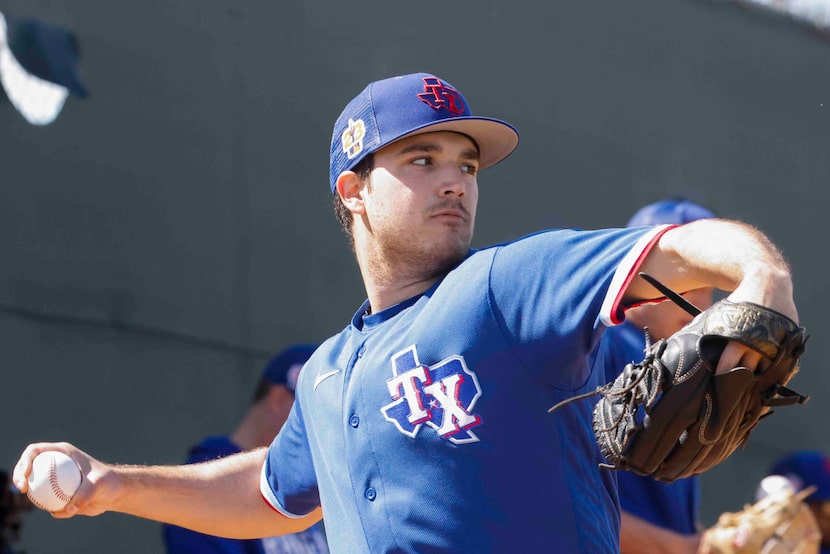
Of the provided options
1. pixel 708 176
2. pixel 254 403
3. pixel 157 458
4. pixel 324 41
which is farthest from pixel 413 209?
pixel 708 176

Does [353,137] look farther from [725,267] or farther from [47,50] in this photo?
[47,50]

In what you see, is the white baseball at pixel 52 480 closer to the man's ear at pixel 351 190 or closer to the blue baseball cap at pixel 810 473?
the man's ear at pixel 351 190

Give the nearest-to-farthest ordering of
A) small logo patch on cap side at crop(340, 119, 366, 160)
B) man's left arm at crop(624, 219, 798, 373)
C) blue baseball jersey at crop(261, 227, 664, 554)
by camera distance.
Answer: man's left arm at crop(624, 219, 798, 373) < blue baseball jersey at crop(261, 227, 664, 554) < small logo patch on cap side at crop(340, 119, 366, 160)

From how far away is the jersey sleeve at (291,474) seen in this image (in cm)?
332

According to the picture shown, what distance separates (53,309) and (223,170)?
967mm

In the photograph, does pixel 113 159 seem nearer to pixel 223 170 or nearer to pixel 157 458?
pixel 223 170

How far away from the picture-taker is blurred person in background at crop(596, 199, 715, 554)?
392 cm

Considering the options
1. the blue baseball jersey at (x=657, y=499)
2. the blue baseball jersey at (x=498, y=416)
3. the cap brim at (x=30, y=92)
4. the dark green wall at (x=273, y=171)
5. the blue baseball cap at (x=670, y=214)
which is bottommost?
the blue baseball jersey at (x=657, y=499)

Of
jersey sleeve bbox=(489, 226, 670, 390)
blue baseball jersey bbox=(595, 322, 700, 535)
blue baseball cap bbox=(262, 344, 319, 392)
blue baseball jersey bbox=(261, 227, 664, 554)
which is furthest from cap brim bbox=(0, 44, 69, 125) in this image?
jersey sleeve bbox=(489, 226, 670, 390)

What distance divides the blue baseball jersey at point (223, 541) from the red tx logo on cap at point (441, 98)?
6.97 ft

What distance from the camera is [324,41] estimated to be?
6.16m

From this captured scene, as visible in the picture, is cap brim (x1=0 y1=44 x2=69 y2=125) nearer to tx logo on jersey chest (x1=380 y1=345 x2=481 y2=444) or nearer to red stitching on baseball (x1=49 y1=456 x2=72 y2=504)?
red stitching on baseball (x1=49 y1=456 x2=72 y2=504)

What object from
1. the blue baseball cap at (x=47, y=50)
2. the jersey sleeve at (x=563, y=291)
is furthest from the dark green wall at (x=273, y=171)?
the jersey sleeve at (x=563, y=291)

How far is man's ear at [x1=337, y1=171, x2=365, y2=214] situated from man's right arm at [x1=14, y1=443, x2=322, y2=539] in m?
0.73
